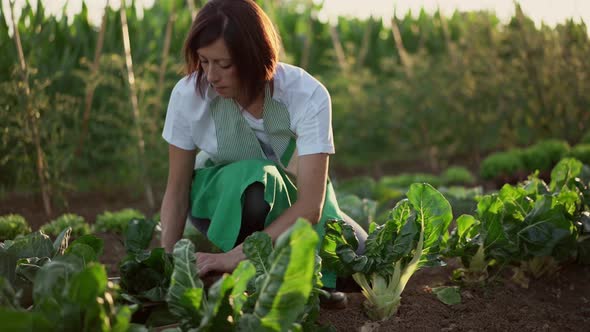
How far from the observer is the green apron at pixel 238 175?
8.63ft

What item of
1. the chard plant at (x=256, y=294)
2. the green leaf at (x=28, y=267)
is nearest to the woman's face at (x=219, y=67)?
the chard plant at (x=256, y=294)

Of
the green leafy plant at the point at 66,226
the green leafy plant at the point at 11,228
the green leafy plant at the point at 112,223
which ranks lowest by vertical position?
the green leafy plant at the point at 112,223

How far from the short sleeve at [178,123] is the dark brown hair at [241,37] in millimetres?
180

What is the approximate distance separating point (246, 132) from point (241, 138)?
0.03 m

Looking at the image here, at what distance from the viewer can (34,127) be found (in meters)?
3.95

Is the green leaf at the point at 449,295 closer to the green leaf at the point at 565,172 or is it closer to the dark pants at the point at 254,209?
the dark pants at the point at 254,209

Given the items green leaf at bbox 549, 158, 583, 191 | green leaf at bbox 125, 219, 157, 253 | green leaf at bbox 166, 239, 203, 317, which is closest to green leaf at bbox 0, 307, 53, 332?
green leaf at bbox 166, 239, 203, 317

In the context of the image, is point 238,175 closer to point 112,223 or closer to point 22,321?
point 22,321

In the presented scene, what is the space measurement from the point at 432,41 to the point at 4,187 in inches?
221

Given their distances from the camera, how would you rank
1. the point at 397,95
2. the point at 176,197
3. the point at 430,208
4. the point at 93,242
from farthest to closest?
the point at 397,95, the point at 176,197, the point at 430,208, the point at 93,242

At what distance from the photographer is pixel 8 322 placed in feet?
5.50

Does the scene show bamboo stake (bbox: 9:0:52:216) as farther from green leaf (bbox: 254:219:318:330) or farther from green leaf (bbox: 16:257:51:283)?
green leaf (bbox: 254:219:318:330)

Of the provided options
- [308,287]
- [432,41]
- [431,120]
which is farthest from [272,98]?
[432,41]

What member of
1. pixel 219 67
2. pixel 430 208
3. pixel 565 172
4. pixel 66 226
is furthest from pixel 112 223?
pixel 565 172
